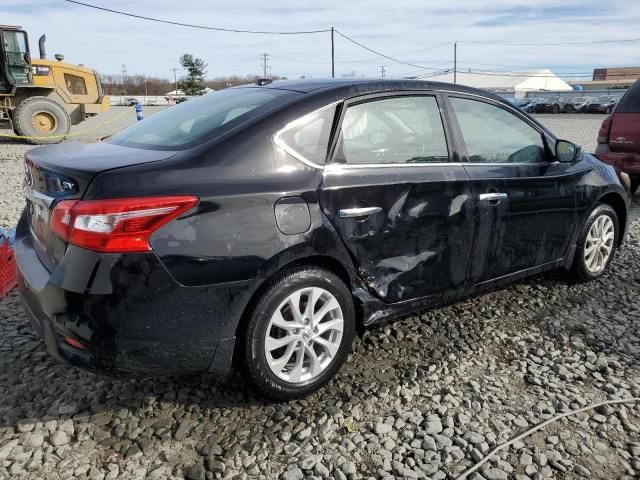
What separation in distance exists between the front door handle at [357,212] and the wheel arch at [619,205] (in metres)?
2.34

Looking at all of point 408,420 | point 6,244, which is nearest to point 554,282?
point 408,420

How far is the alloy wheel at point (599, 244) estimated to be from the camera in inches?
161

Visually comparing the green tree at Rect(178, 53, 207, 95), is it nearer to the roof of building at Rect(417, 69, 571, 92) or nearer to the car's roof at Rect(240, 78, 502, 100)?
the roof of building at Rect(417, 69, 571, 92)

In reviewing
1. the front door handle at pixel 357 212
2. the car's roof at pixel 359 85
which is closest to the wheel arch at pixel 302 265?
the front door handle at pixel 357 212

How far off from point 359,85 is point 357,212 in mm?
734

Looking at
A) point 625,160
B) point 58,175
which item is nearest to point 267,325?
point 58,175

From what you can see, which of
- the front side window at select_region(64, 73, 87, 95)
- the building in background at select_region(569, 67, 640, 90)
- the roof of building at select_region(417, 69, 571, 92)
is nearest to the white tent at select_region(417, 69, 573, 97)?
the roof of building at select_region(417, 69, 571, 92)

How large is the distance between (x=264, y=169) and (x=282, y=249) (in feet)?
1.23

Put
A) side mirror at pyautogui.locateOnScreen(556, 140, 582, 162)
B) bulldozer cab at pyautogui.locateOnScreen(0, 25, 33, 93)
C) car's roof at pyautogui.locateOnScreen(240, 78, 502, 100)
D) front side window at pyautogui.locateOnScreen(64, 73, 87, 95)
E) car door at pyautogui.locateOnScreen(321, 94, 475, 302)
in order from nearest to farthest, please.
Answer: car door at pyautogui.locateOnScreen(321, 94, 475, 302) → car's roof at pyautogui.locateOnScreen(240, 78, 502, 100) → side mirror at pyautogui.locateOnScreen(556, 140, 582, 162) → bulldozer cab at pyautogui.locateOnScreen(0, 25, 33, 93) → front side window at pyautogui.locateOnScreen(64, 73, 87, 95)

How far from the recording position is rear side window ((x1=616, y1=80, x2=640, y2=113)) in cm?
691

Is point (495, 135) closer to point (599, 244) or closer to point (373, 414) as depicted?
point (599, 244)

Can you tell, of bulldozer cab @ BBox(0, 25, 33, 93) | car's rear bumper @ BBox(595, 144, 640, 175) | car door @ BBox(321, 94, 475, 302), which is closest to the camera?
→ car door @ BBox(321, 94, 475, 302)

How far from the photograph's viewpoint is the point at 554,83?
98.1 meters

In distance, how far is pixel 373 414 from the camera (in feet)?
8.50
